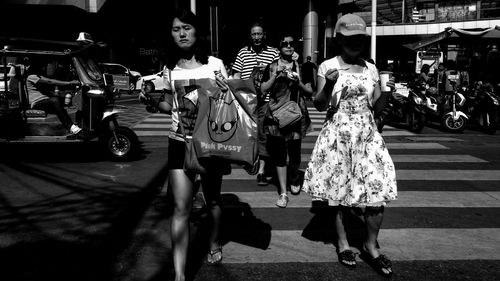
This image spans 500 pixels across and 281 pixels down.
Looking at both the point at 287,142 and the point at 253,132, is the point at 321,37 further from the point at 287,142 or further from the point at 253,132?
the point at 253,132

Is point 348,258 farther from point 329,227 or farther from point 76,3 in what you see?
point 76,3

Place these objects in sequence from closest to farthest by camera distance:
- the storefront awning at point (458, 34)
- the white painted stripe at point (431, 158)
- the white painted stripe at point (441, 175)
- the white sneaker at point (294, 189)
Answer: the white sneaker at point (294, 189), the white painted stripe at point (441, 175), the white painted stripe at point (431, 158), the storefront awning at point (458, 34)

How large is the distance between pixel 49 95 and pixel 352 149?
569 cm

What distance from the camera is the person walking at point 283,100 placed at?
5.10 metres

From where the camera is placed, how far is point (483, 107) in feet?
37.9

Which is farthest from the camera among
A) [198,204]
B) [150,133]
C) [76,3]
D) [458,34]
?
[76,3]

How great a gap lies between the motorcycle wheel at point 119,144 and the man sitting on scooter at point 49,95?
0.38 m

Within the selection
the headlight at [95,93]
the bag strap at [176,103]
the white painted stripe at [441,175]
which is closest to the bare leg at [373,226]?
the bag strap at [176,103]

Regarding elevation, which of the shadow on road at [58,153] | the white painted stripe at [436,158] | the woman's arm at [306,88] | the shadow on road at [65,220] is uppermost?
the woman's arm at [306,88]

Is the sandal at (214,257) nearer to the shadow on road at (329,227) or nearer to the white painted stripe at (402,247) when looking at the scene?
the white painted stripe at (402,247)

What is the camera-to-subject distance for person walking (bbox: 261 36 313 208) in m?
5.10

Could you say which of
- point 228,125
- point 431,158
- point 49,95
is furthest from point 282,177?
point 49,95

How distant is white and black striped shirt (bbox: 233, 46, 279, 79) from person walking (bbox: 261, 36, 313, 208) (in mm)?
277

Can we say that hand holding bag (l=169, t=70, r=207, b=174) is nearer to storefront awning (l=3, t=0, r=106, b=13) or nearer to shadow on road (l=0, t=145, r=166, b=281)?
shadow on road (l=0, t=145, r=166, b=281)
